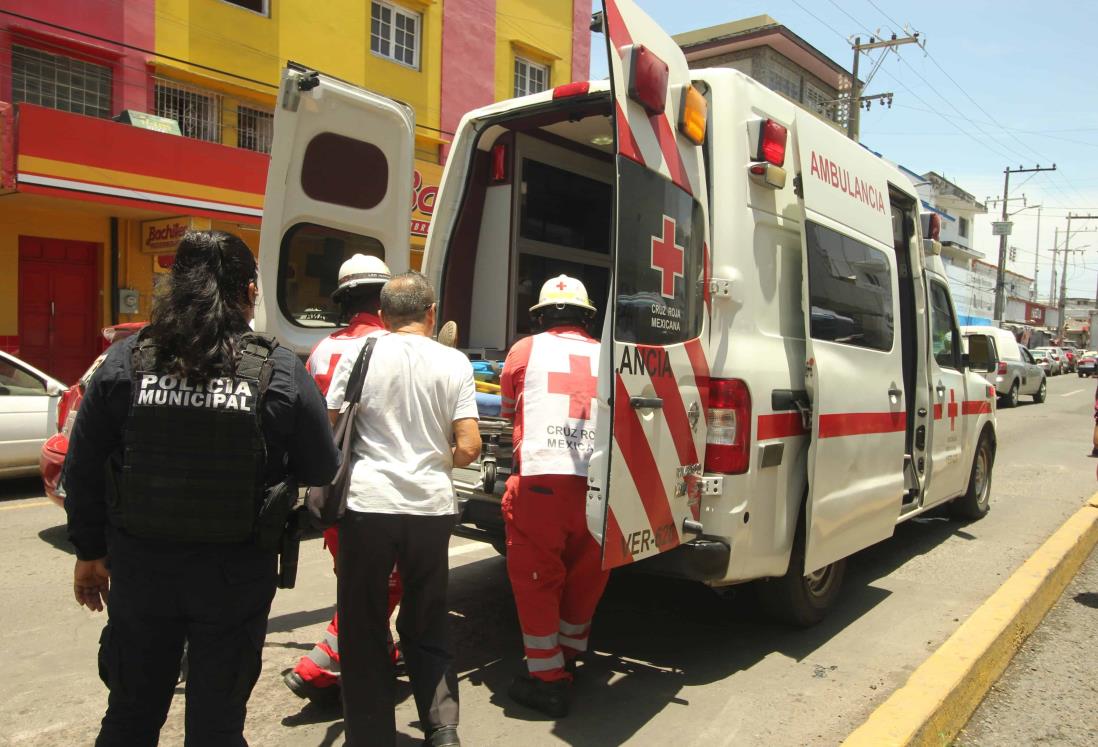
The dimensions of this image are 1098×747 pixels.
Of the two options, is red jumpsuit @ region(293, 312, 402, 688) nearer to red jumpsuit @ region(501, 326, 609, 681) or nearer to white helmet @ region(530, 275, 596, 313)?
red jumpsuit @ region(501, 326, 609, 681)

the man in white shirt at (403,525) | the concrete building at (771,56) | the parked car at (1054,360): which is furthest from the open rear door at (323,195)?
the parked car at (1054,360)

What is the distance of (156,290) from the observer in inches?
91.5

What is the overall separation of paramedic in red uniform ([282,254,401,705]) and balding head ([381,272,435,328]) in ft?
0.73

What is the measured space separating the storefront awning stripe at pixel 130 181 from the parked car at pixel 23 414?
364 centimetres

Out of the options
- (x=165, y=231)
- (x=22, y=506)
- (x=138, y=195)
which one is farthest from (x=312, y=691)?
(x=165, y=231)

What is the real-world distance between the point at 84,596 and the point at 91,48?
12.5 meters

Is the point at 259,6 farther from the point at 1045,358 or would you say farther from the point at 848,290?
the point at 1045,358

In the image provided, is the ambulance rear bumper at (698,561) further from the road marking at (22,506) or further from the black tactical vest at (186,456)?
the road marking at (22,506)

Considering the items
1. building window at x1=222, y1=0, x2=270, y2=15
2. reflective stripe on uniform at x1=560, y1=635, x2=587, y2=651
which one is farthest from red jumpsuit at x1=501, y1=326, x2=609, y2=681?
building window at x1=222, y1=0, x2=270, y2=15

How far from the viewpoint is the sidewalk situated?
365 cm

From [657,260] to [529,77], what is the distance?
57.9 feet

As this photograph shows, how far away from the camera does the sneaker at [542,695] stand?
Result: 3.55 m

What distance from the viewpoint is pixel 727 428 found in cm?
376

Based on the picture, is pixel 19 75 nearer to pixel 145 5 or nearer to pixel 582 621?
pixel 145 5
